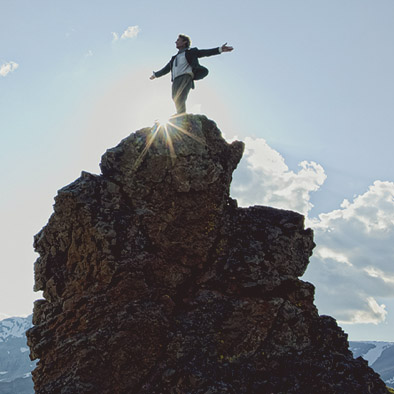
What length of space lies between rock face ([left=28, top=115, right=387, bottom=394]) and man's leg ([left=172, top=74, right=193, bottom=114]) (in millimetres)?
2374

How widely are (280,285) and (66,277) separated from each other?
28.2ft

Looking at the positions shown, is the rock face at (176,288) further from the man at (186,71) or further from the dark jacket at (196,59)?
the dark jacket at (196,59)

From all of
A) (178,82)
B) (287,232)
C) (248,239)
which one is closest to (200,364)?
(248,239)

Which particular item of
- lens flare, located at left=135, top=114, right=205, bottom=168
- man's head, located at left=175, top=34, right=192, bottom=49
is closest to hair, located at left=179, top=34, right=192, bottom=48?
man's head, located at left=175, top=34, right=192, bottom=49

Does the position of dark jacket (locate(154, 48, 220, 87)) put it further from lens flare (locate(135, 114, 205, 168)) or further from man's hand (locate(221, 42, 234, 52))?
lens flare (locate(135, 114, 205, 168))

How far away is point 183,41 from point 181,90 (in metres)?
3.15

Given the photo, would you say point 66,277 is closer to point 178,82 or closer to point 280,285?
point 280,285

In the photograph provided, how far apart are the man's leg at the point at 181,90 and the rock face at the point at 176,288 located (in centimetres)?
237

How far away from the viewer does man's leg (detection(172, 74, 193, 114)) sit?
2011 cm

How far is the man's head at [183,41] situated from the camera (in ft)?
69.7

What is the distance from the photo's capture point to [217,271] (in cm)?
1590

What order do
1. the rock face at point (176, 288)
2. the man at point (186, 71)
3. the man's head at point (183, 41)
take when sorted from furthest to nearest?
the man's head at point (183, 41) → the man at point (186, 71) → the rock face at point (176, 288)

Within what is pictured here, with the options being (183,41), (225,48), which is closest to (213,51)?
(225,48)

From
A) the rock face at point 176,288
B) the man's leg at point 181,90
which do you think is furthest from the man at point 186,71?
the rock face at point 176,288
